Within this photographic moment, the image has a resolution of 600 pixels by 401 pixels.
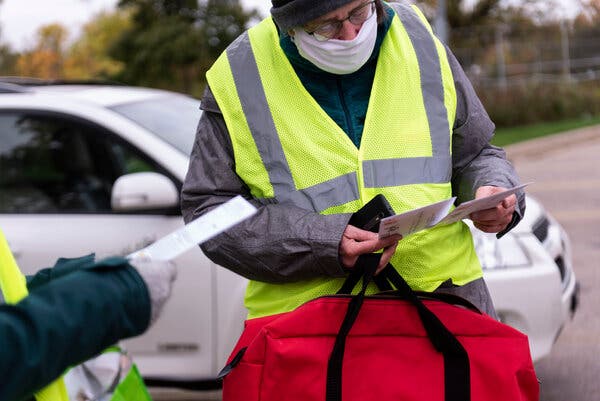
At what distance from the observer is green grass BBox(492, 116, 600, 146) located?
17845mm

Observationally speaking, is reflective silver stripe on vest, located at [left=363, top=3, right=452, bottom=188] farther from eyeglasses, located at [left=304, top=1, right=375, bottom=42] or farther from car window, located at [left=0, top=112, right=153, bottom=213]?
car window, located at [left=0, top=112, right=153, bottom=213]

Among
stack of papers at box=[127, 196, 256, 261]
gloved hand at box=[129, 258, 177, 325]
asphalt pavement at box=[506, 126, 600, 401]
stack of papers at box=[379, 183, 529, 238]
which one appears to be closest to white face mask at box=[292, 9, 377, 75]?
stack of papers at box=[379, 183, 529, 238]

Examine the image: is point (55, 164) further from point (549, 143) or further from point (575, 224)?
point (549, 143)

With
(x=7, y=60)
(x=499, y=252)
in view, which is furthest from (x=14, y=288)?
(x=7, y=60)

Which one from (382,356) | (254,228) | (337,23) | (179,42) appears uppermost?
(179,42)

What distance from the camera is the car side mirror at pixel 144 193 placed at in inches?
176

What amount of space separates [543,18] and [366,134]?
25.5 metres

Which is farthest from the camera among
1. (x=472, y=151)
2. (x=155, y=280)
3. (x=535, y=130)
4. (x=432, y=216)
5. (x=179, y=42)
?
(x=179, y=42)

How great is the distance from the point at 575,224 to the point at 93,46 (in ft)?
120

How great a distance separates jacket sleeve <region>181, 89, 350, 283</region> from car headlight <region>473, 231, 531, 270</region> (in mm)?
2019

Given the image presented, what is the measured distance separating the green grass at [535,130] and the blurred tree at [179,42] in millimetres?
12388

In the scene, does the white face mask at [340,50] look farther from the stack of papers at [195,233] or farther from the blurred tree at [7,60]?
the blurred tree at [7,60]

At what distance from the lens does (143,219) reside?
15.1 feet

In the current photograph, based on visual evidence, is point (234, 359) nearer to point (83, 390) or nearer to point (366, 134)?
point (83, 390)
